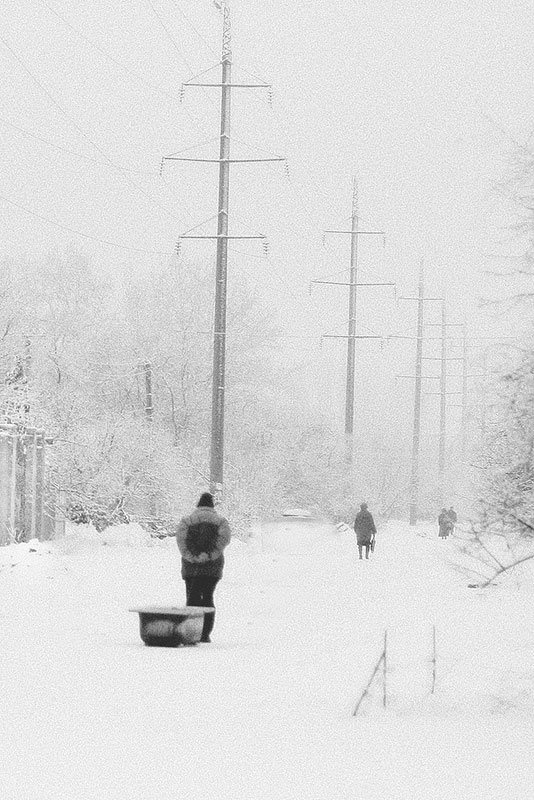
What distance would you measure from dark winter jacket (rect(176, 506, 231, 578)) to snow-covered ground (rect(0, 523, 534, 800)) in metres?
0.98

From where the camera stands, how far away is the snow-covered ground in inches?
368

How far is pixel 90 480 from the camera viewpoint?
36312 mm

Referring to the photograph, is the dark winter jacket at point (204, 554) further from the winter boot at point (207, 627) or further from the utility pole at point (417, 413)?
the utility pole at point (417, 413)

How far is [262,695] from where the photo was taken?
1339 cm

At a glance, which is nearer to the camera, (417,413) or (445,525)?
(445,525)

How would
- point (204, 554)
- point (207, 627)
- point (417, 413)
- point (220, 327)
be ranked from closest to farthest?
point (207, 627), point (204, 554), point (220, 327), point (417, 413)

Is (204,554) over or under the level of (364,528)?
over

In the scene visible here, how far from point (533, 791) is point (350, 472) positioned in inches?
1895

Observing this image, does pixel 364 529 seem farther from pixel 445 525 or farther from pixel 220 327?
pixel 445 525

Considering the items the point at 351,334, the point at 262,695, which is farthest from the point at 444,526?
the point at 262,695

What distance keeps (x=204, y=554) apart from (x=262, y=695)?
575cm

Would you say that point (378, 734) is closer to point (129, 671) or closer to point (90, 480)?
point (129, 671)

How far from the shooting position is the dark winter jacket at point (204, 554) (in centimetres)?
1908

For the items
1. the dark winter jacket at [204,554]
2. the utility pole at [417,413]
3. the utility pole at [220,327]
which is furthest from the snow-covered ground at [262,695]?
the utility pole at [417,413]
